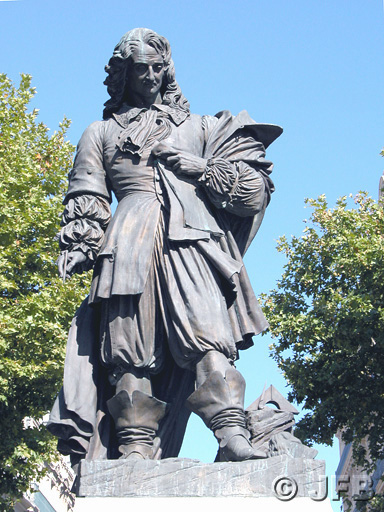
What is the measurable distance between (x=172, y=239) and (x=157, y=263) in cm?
20

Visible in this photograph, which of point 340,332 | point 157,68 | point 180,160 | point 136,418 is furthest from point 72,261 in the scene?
point 340,332

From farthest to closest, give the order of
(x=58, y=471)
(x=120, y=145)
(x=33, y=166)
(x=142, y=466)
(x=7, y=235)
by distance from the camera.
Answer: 1. (x=58, y=471)
2. (x=33, y=166)
3. (x=7, y=235)
4. (x=120, y=145)
5. (x=142, y=466)

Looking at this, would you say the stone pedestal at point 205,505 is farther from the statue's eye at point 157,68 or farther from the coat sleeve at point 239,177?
the statue's eye at point 157,68

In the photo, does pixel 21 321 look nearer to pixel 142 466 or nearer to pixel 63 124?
pixel 63 124

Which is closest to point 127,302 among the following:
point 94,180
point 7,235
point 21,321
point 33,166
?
point 94,180

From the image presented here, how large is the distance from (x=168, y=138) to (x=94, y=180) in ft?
1.89

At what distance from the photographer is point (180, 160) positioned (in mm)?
6125

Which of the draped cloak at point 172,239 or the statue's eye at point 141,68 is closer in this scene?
the draped cloak at point 172,239

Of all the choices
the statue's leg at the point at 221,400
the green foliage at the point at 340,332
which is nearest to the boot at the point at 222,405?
the statue's leg at the point at 221,400

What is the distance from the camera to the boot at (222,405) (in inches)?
209

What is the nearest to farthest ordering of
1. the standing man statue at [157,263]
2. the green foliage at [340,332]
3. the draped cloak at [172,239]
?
the standing man statue at [157,263] → the draped cloak at [172,239] → the green foliage at [340,332]

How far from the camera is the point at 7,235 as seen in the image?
19.7m

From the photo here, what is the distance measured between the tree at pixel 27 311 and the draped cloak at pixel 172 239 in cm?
1210

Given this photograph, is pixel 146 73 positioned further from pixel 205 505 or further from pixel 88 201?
pixel 205 505
